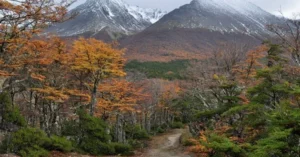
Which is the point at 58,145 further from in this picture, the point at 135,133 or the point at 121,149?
the point at 135,133

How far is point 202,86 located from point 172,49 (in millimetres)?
85892

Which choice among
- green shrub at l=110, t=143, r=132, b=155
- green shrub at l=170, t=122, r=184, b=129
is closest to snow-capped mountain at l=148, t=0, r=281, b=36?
green shrub at l=170, t=122, r=184, b=129

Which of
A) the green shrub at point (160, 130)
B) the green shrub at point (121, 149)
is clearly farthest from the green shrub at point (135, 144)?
the green shrub at point (160, 130)

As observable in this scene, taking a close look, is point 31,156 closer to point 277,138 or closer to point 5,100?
point 5,100

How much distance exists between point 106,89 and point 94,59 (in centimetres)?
349

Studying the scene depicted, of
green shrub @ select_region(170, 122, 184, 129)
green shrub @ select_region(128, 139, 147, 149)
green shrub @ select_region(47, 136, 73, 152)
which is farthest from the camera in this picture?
green shrub @ select_region(170, 122, 184, 129)

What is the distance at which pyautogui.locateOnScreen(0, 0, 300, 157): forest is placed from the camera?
400 inches

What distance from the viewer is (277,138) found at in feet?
23.2

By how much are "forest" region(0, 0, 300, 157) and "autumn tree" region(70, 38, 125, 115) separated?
0.20 ft

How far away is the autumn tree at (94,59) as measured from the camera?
18.3m

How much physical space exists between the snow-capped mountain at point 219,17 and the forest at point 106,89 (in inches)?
4095

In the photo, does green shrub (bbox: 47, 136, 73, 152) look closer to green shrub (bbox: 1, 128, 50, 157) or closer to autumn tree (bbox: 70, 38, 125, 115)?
green shrub (bbox: 1, 128, 50, 157)

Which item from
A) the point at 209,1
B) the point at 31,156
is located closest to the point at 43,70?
the point at 31,156

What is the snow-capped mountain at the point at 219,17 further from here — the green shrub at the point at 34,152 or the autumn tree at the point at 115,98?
the green shrub at the point at 34,152
